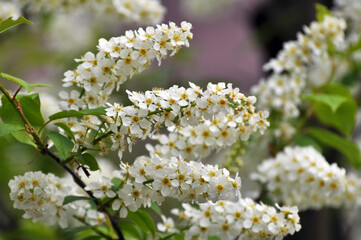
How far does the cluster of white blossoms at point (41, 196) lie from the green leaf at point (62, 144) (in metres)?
0.16

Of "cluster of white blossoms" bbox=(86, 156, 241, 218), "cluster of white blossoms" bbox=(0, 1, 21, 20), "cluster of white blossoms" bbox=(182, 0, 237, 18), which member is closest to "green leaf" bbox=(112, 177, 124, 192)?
"cluster of white blossoms" bbox=(86, 156, 241, 218)

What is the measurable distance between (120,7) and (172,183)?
1306 millimetres

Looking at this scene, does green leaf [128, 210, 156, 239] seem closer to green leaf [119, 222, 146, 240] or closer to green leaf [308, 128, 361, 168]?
green leaf [119, 222, 146, 240]

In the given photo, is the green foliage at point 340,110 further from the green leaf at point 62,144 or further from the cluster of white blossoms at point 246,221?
the green leaf at point 62,144

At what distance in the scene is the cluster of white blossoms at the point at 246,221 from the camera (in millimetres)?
1340

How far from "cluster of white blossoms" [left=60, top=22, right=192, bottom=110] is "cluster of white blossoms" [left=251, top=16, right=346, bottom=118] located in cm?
104

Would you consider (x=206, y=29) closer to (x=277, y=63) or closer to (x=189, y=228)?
(x=277, y=63)

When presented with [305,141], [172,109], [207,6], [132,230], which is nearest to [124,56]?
[172,109]

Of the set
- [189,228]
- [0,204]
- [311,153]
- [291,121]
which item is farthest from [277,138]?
[0,204]

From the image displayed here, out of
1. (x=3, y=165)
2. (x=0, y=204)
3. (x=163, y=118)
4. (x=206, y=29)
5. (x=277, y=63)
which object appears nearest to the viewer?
(x=163, y=118)

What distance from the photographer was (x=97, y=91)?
1.33m

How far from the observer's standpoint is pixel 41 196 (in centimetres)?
133

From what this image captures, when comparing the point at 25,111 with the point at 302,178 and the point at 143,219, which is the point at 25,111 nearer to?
the point at 143,219

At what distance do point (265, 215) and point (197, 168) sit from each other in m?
0.25
